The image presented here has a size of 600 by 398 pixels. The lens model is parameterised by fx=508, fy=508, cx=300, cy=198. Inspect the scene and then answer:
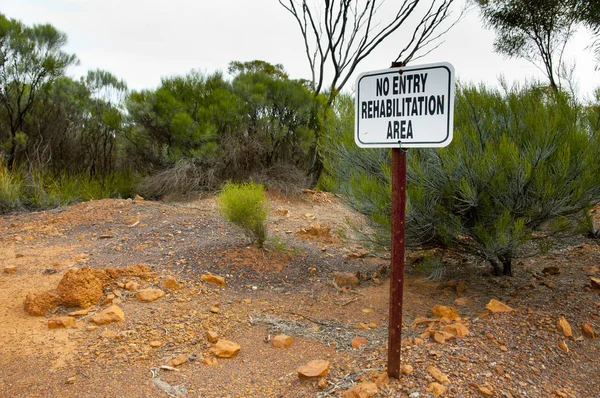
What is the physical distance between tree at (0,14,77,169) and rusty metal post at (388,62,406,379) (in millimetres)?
10868

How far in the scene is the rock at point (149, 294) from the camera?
4641 mm

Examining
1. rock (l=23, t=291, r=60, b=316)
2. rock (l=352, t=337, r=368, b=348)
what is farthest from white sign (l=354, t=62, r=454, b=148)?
rock (l=23, t=291, r=60, b=316)

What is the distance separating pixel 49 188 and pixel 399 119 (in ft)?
32.2

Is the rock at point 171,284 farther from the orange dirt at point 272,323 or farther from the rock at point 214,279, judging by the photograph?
the rock at point 214,279

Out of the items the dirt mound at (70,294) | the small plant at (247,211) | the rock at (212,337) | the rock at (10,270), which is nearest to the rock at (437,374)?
the rock at (212,337)

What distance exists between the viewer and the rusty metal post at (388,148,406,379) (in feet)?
10.2

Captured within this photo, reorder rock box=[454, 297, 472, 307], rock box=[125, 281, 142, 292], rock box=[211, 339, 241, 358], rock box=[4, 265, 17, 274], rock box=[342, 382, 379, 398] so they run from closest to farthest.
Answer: rock box=[342, 382, 379, 398] < rock box=[211, 339, 241, 358] < rock box=[454, 297, 472, 307] < rock box=[125, 281, 142, 292] < rock box=[4, 265, 17, 274]

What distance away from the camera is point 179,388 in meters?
3.31

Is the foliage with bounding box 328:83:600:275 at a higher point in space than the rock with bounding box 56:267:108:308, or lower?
higher

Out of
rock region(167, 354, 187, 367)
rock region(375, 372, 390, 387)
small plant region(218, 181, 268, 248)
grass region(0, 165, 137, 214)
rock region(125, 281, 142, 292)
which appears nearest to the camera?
rock region(375, 372, 390, 387)

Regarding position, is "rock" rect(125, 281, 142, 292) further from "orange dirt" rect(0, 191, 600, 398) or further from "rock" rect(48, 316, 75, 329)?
"rock" rect(48, 316, 75, 329)

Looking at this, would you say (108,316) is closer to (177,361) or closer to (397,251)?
(177,361)

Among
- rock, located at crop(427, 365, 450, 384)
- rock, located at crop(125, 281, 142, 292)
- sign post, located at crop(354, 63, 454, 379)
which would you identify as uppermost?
sign post, located at crop(354, 63, 454, 379)

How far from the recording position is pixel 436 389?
120 inches
